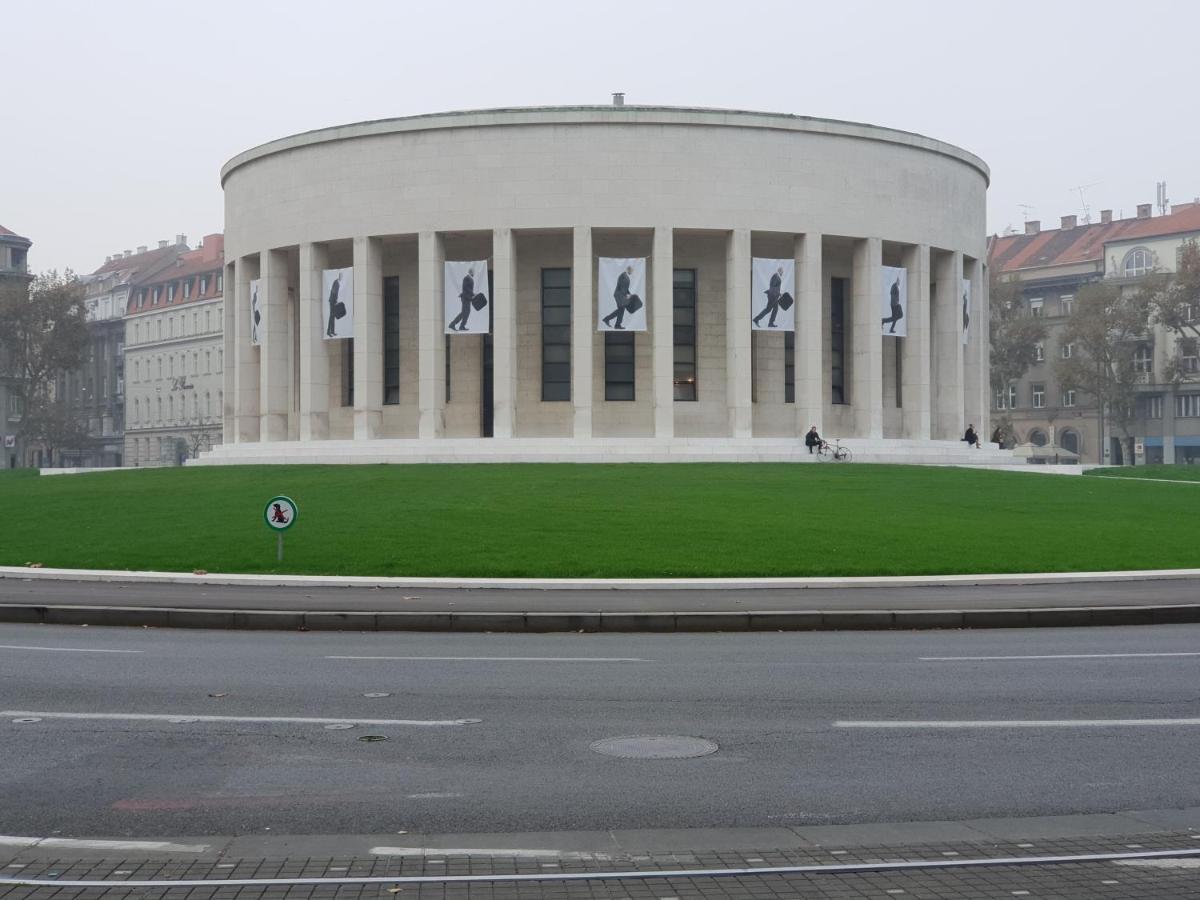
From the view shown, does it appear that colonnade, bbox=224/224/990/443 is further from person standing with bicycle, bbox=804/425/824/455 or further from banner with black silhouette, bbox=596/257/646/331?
person standing with bicycle, bbox=804/425/824/455

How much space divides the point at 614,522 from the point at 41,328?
8574cm

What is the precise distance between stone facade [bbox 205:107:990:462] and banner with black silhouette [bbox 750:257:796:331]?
596 mm

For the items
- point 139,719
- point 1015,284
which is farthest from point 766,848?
point 1015,284

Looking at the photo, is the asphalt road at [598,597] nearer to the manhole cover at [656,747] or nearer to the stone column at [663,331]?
the manhole cover at [656,747]

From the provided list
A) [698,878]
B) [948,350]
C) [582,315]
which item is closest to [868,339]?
[948,350]

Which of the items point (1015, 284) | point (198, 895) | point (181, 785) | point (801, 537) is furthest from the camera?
point (1015, 284)

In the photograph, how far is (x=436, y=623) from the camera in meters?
18.3

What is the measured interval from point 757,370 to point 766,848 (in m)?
49.5

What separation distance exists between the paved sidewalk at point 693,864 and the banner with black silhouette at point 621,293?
145 ft

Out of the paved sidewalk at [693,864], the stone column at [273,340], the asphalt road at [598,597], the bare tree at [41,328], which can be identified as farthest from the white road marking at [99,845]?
the bare tree at [41,328]

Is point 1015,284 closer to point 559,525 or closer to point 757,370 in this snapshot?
point 757,370

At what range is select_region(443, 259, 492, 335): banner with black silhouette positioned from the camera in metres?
52.8

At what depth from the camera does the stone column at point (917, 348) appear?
57.1 metres

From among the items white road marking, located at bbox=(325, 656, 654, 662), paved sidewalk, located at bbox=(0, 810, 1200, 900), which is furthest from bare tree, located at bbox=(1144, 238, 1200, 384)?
paved sidewalk, located at bbox=(0, 810, 1200, 900)
